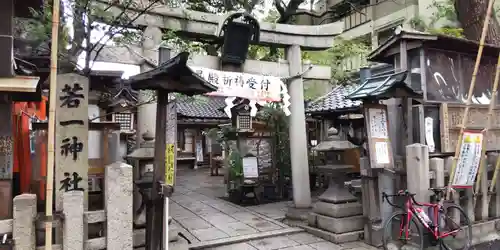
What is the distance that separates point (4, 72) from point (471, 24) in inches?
463

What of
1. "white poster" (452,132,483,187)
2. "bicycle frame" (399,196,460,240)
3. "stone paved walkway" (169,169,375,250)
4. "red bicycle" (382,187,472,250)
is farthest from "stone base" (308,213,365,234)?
"white poster" (452,132,483,187)

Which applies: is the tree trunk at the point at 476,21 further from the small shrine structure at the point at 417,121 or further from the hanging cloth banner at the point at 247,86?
the hanging cloth banner at the point at 247,86

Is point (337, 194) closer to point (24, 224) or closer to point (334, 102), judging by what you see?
point (24, 224)

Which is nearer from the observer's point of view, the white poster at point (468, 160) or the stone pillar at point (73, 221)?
the stone pillar at point (73, 221)

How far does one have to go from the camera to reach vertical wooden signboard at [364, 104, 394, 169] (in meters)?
7.10

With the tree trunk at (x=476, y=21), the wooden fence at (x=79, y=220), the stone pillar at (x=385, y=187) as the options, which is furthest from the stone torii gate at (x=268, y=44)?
the tree trunk at (x=476, y=21)

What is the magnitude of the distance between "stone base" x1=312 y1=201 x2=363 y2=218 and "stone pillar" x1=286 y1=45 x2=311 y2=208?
1.20 m

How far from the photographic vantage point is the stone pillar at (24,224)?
4277mm

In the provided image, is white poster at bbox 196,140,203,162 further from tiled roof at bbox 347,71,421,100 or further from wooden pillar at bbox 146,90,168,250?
wooden pillar at bbox 146,90,168,250

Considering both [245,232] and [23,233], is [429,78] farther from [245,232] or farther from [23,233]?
[23,233]

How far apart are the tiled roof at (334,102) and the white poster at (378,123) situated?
5185mm

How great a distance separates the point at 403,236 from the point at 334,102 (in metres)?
8.45

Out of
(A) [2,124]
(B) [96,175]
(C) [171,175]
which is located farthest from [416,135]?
(A) [2,124]

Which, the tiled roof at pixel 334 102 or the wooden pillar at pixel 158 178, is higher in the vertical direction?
the tiled roof at pixel 334 102
